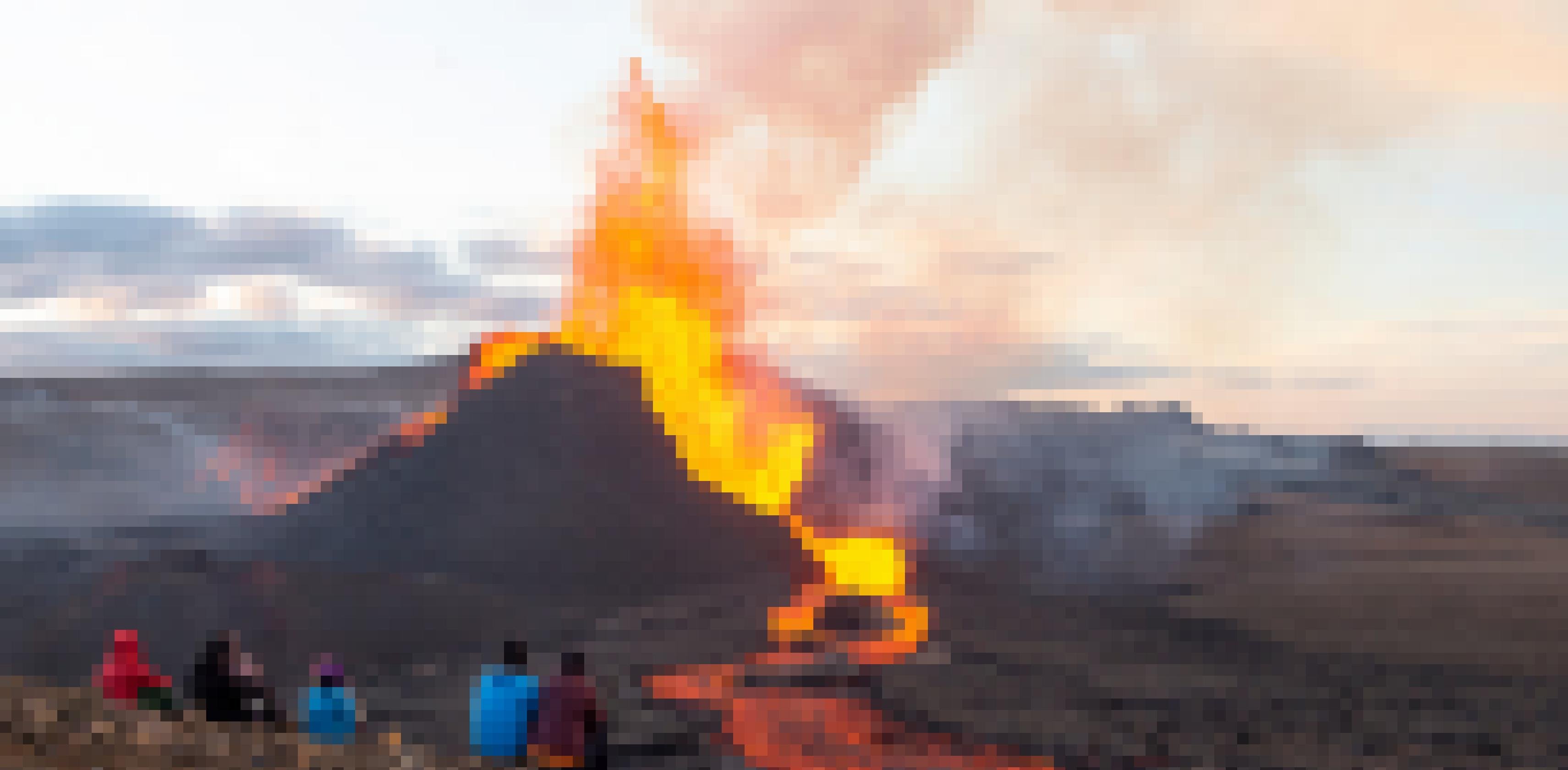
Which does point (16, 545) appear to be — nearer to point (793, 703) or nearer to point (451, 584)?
point (451, 584)

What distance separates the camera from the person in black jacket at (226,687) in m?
10.2

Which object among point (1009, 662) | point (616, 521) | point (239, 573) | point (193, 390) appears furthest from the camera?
point (193, 390)

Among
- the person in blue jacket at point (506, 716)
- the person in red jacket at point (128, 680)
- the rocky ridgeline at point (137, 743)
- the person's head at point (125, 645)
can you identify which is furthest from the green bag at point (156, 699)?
the person in blue jacket at point (506, 716)

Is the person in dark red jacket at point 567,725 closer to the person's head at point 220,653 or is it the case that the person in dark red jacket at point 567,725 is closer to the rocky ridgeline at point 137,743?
the rocky ridgeline at point 137,743

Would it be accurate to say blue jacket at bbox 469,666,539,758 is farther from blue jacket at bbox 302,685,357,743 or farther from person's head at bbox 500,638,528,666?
blue jacket at bbox 302,685,357,743

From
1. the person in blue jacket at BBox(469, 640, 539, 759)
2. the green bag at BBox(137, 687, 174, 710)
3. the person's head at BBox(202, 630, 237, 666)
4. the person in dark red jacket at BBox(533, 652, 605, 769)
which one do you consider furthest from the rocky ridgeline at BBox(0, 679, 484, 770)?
the person's head at BBox(202, 630, 237, 666)

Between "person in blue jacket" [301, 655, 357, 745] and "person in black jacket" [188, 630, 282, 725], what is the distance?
29.1 inches

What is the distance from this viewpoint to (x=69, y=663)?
17703mm

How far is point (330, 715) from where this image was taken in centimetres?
984

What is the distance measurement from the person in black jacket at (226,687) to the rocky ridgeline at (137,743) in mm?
883

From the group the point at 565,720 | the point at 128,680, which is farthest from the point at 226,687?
the point at 565,720

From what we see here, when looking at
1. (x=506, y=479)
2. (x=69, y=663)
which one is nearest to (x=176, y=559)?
(x=69, y=663)

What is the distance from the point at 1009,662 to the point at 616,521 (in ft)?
30.0

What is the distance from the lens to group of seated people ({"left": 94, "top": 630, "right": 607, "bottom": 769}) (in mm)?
9469
